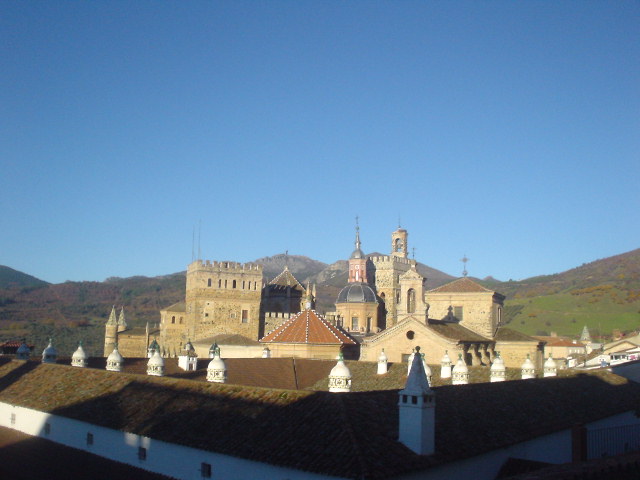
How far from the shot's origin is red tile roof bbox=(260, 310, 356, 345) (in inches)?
1448

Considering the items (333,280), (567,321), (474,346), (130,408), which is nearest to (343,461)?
(130,408)

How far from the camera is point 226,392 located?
1703 cm

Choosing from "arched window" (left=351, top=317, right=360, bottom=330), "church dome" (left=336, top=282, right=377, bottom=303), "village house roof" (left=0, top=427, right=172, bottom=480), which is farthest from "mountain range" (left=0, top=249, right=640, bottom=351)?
"village house roof" (left=0, top=427, right=172, bottom=480)

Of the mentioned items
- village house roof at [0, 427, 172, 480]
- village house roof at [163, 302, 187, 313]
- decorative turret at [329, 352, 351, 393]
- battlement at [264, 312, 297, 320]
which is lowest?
village house roof at [0, 427, 172, 480]

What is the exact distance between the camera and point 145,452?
16016mm

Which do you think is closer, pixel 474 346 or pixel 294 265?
pixel 474 346

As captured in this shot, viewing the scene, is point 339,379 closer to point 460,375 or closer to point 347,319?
point 460,375

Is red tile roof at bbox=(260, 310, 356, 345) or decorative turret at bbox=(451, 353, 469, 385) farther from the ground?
red tile roof at bbox=(260, 310, 356, 345)

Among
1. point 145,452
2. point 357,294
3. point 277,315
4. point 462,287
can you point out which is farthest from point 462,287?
point 145,452

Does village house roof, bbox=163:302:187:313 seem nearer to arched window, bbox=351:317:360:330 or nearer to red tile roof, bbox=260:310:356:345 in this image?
arched window, bbox=351:317:360:330

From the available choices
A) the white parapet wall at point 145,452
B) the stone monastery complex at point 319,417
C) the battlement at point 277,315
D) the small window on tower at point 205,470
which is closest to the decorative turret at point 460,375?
the stone monastery complex at point 319,417

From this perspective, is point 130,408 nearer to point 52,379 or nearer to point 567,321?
point 52,379

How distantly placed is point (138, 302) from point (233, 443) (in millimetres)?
108814

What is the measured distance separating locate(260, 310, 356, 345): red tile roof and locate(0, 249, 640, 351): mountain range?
32.9 metres
